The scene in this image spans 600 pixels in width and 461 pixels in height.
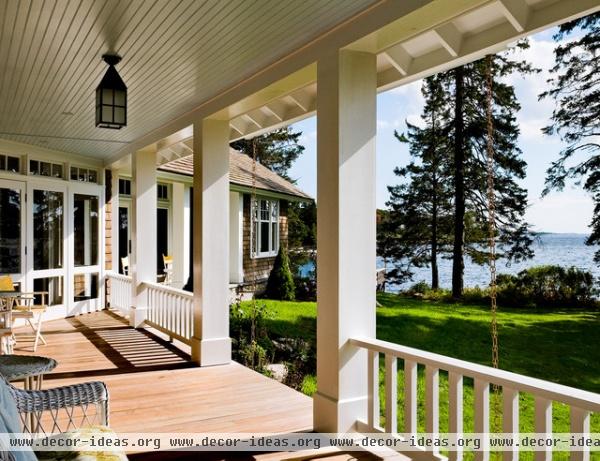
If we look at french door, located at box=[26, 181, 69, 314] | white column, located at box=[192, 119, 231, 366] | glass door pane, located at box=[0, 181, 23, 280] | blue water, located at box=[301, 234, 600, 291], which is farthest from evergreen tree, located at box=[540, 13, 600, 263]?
glass door pane, located at box=[0, 181, 23, 280]

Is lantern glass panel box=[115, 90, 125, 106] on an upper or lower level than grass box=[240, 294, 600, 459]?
upper

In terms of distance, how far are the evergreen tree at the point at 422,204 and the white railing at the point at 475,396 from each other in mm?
7729

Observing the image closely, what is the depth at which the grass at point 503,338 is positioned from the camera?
6.89 m

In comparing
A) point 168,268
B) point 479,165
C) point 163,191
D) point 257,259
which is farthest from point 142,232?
point 479,165

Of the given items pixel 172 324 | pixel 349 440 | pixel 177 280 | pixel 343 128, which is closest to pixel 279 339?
pixel 172 324

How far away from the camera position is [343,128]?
138 inches

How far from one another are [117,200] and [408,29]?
8.48m

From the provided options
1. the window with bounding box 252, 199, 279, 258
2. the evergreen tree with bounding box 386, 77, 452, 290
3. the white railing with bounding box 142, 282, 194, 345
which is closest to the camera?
the white railing with bounding box 142, 282, 194, 345

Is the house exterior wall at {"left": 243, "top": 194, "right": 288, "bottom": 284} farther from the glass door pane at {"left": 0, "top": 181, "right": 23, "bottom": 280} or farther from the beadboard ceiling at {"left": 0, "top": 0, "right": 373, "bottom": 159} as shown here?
the beadboard ceiling at {"left": 0, "top": 0, "right": 373, "bottom": 159}

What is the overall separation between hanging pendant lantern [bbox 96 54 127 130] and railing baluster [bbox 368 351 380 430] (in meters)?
2.63

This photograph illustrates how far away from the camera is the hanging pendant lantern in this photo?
390cm

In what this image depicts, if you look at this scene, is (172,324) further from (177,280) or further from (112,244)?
(177,280)

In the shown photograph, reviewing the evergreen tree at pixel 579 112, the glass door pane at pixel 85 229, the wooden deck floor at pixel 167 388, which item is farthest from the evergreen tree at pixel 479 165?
the glass door pane at pixel 85 229

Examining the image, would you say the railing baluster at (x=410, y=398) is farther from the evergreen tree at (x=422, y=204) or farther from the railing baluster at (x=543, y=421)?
the evergreen tree at (x=422, y=204)
